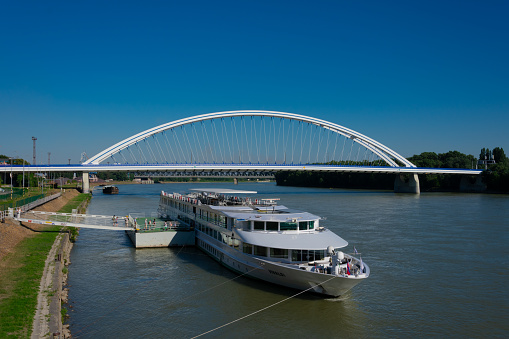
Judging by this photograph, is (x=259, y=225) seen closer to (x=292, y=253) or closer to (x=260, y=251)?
(x=260, y=251)

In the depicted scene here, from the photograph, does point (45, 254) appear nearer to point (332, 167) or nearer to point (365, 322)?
point (365, 322)

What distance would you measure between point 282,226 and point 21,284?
10712 millimetres

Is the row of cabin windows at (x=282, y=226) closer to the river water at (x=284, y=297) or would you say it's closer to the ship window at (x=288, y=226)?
the ship window at (x=288, y=226)

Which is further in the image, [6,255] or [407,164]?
[407,164]

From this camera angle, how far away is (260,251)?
18.3 meters

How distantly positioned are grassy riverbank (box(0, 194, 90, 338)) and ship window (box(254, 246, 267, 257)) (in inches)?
340

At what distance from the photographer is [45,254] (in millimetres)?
22047

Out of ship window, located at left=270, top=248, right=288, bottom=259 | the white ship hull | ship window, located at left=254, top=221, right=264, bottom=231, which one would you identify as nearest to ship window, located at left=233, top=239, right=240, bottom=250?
the white ship hull

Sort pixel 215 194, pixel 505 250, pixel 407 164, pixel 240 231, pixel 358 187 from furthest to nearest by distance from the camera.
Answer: pixel 358 187, pixel 407 164, pixel 215 194, pixel 505 250, pixel 240 231

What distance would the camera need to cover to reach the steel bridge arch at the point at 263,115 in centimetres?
8644

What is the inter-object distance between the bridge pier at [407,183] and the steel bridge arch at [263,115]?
3.17 m

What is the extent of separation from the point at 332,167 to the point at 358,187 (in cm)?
3408

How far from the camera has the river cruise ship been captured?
1620 cm

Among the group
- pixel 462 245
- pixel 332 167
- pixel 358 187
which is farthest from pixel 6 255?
pixel 358 187
